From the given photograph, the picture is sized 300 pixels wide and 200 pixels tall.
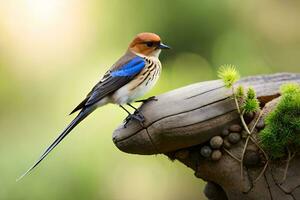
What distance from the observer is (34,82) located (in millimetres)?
4289

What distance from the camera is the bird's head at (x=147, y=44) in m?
3.15

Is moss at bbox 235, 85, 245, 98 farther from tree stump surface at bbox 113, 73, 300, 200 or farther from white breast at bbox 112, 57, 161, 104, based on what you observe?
white breast at bbox 112, 57, 161, 104

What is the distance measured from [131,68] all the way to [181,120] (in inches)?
21.2

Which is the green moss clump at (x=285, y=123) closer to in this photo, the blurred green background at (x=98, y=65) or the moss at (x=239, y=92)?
the moss at (x=239, y=92)

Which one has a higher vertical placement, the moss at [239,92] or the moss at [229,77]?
the moss at [229,77]

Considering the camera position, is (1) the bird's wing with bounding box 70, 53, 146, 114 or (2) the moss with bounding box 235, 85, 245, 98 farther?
(1) the bird's wing with bounding box 70, 53, 146, 114

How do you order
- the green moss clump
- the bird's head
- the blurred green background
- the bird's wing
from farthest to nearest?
the blurred green background < the bird's head < the bird's wing < the green moss clump

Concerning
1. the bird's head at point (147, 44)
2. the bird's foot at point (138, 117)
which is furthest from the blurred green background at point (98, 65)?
the bird's foot at point (138, 117)

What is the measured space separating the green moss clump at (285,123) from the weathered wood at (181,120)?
13cm

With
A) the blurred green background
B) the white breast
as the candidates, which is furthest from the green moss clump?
the blurred green background

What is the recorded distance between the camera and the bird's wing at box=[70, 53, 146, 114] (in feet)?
9.96

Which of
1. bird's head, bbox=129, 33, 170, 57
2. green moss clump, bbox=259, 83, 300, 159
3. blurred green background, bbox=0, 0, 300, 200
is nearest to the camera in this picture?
A: green moss clump, bbox=259, 83, 300, 159

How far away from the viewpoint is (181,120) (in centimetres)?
262

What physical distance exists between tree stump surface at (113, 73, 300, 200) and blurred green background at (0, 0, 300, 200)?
1137mm
